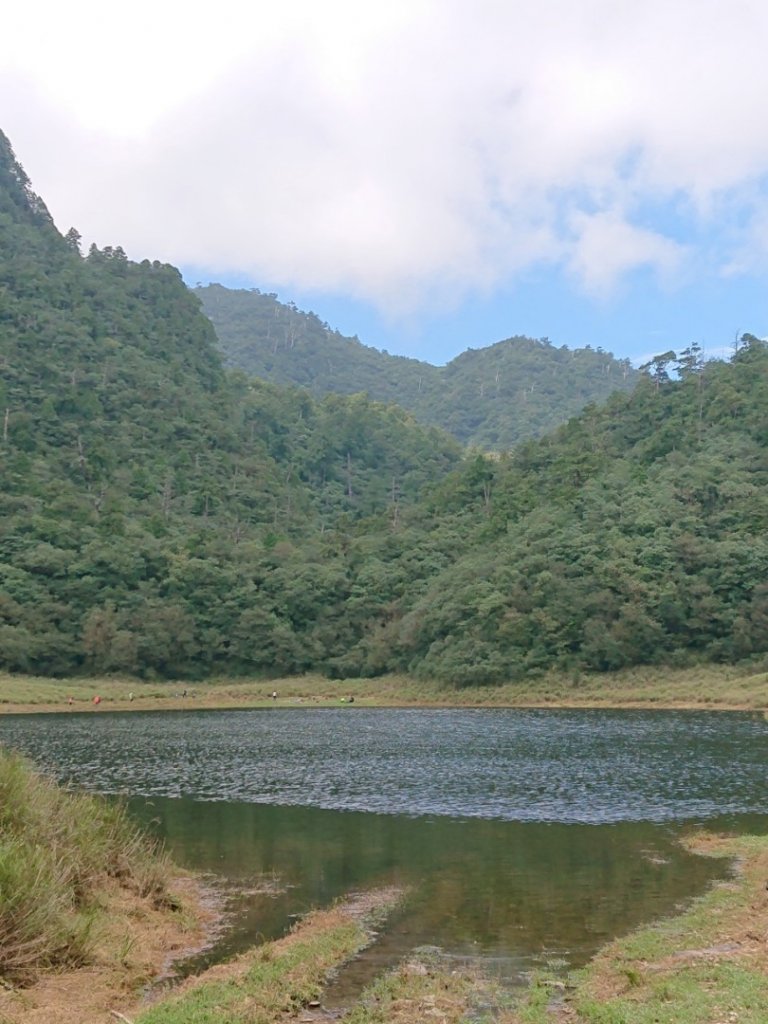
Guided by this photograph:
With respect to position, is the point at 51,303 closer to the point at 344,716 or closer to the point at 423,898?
the point at 344,716

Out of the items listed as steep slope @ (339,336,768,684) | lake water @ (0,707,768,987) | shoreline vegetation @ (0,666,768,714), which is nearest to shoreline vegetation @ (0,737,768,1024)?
lake water @ (0,707,768,987)

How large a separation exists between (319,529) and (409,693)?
5249 centimetres

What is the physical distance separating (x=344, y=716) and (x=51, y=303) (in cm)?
9981

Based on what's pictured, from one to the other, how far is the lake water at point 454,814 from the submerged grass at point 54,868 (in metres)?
2.23

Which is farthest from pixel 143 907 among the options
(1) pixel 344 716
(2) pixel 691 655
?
(2) pixel 691 655

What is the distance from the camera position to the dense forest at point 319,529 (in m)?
85.7

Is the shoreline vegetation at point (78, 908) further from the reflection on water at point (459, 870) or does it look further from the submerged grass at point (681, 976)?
the submerged grass at point (681, 976)

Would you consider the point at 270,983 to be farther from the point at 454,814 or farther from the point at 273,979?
the point at 454,814

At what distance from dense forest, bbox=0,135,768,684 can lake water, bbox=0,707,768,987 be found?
2995 cm

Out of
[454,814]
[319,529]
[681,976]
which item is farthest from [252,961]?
[319,529]

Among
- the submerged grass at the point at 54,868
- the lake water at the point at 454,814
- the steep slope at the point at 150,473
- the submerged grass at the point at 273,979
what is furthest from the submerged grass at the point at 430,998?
the steep slope at the point at 150,473

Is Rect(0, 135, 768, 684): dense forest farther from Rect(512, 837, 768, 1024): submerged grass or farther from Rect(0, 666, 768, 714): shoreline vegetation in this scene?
Rect(512, 837, 768, 1024): submerged grass

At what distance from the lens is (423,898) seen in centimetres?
1800

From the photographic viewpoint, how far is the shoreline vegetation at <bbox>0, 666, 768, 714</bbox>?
7269 cm
